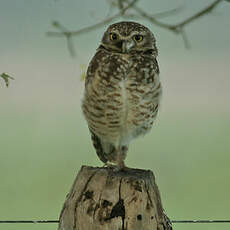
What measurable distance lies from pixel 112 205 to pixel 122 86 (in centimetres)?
42

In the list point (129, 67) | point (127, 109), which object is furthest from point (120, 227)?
point (129, 67)

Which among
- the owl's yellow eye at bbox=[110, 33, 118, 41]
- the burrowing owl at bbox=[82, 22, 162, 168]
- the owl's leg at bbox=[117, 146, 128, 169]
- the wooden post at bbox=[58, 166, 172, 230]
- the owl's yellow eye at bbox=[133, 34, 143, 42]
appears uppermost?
the owl's yellow eye at bbox=[110, 33, 118, 41]

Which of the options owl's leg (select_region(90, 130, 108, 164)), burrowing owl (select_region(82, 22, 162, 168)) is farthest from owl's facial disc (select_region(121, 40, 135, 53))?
owl's leg (select_region(90, 130, 108, 164))

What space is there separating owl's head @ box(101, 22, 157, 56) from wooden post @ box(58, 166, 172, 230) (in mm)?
486

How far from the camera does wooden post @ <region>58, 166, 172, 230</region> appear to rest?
1154mm

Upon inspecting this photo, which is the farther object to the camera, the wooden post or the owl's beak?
the owl's beak

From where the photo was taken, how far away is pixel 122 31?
4.98 feet

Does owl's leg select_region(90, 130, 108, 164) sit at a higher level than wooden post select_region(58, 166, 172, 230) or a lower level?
higher

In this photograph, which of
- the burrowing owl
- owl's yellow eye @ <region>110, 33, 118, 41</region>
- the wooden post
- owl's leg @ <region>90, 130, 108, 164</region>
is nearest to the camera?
the wooden post

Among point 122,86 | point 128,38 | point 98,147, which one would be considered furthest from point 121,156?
point 128,38

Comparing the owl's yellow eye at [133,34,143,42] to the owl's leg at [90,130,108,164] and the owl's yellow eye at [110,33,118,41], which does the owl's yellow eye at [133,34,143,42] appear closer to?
the owl's yellow eye at [110,33,118,41]

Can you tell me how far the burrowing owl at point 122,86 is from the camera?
56.2 inches

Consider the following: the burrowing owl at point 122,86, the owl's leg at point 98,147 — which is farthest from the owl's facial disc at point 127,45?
the owl's leg at point 98,147

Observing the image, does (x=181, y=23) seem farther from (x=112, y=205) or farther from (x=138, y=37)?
(x=112, y=205)
